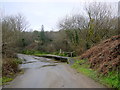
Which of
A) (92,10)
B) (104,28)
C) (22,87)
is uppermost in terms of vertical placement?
(92,10)

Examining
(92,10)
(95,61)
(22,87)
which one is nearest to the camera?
(22,87)

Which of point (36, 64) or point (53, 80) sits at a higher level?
point (53, 80)

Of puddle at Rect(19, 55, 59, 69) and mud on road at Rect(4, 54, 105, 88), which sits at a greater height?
mud on road at Rect(4, 54, 105, 88)

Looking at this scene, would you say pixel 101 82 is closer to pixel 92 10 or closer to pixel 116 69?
pixel 116 69

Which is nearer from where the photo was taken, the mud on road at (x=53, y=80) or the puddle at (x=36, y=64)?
the mud on road at (x=53, y=80)

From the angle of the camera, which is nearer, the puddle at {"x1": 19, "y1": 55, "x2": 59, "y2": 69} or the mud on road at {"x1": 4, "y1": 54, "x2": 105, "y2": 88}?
the mud on road at {"x1": 4, "y1": 54, "x2": 105, "y2": 88}

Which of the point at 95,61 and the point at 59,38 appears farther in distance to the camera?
the point at 59,38

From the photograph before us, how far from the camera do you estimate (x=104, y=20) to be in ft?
49.3

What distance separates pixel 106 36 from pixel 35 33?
73.9 feet

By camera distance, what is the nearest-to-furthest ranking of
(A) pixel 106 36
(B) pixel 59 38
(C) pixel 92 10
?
(A) pixel 106 36 → (C) pixel 92 10 → (B) pixel 59 38

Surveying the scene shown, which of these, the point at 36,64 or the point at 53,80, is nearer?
the point at 53,80

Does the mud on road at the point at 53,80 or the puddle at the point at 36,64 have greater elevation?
the mud on road at the point at 53,80

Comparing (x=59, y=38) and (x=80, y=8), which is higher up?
(x=80, y=8)

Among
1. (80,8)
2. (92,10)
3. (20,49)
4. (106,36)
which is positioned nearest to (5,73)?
(106,36)
